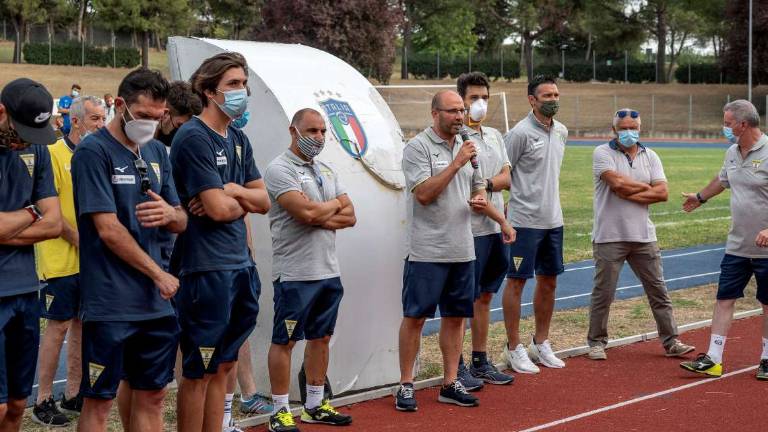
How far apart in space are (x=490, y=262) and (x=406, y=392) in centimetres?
144

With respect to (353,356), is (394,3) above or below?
above

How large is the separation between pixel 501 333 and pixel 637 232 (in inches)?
71.1

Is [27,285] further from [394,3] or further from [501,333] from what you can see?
[394,3]

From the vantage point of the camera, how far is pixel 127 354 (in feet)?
18.1

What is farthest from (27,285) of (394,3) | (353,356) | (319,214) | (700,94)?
(700,94)

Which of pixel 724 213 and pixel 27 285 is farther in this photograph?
pixel 724 213

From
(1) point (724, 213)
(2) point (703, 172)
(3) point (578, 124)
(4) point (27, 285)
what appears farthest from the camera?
(3) point (578, 124)

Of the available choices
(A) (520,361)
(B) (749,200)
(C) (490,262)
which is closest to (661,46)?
(B) (749,200)

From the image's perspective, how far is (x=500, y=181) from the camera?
8.45m

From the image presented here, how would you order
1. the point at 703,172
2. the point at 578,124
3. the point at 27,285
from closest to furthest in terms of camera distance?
the point at 27,285 → the point at 703,172 → the point at 578,124

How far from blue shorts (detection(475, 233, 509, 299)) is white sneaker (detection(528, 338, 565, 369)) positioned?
0.86m

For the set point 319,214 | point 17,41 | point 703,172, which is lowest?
point 703,172

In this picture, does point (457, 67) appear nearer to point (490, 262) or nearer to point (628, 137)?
point (628, 137)

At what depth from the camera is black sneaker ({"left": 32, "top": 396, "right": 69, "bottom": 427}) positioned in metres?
7.27
